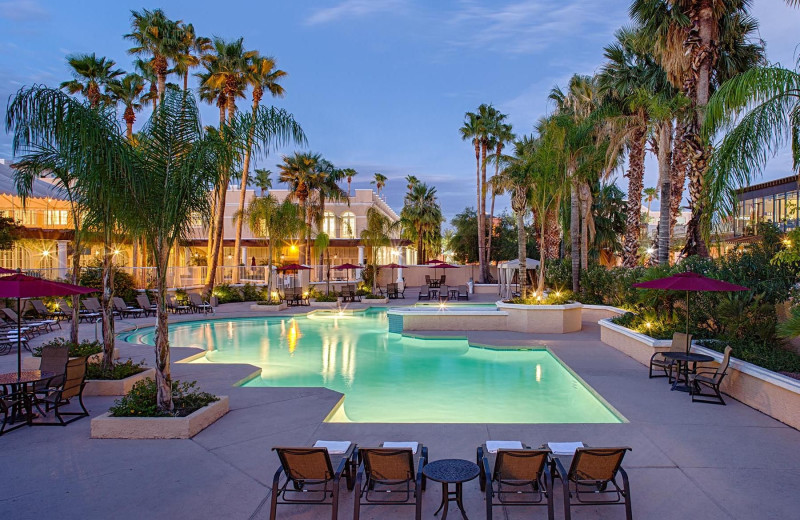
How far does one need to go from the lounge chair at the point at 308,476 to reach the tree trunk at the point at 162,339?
8.89 ft

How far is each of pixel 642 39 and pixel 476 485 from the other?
17.4 metres

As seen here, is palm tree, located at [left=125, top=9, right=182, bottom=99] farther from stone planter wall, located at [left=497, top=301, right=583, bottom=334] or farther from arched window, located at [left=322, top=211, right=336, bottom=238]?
arched window, located at [left=322, top=211, right=336, bottom=238]

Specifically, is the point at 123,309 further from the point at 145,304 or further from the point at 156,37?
the point at 156,37

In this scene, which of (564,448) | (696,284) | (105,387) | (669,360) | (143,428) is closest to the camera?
(564,448)

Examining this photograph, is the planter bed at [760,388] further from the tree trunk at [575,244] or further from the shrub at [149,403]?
the tree trunk at [575,244]

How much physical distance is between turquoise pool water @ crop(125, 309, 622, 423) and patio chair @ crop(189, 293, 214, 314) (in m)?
3.15

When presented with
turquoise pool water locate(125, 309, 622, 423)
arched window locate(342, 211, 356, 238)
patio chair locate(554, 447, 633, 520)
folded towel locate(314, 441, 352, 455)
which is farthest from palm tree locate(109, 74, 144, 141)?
patio chair locate(554, 447, 633, 520)

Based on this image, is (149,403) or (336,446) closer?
(336,446)

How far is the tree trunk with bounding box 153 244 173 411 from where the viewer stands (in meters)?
6.42

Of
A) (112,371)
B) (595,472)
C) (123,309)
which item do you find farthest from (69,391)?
(123,309)

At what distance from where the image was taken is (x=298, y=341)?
1631cm

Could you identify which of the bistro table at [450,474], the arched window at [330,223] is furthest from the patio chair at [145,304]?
the arched window at [330,223]

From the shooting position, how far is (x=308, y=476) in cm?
448

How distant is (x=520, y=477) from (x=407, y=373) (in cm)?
766
